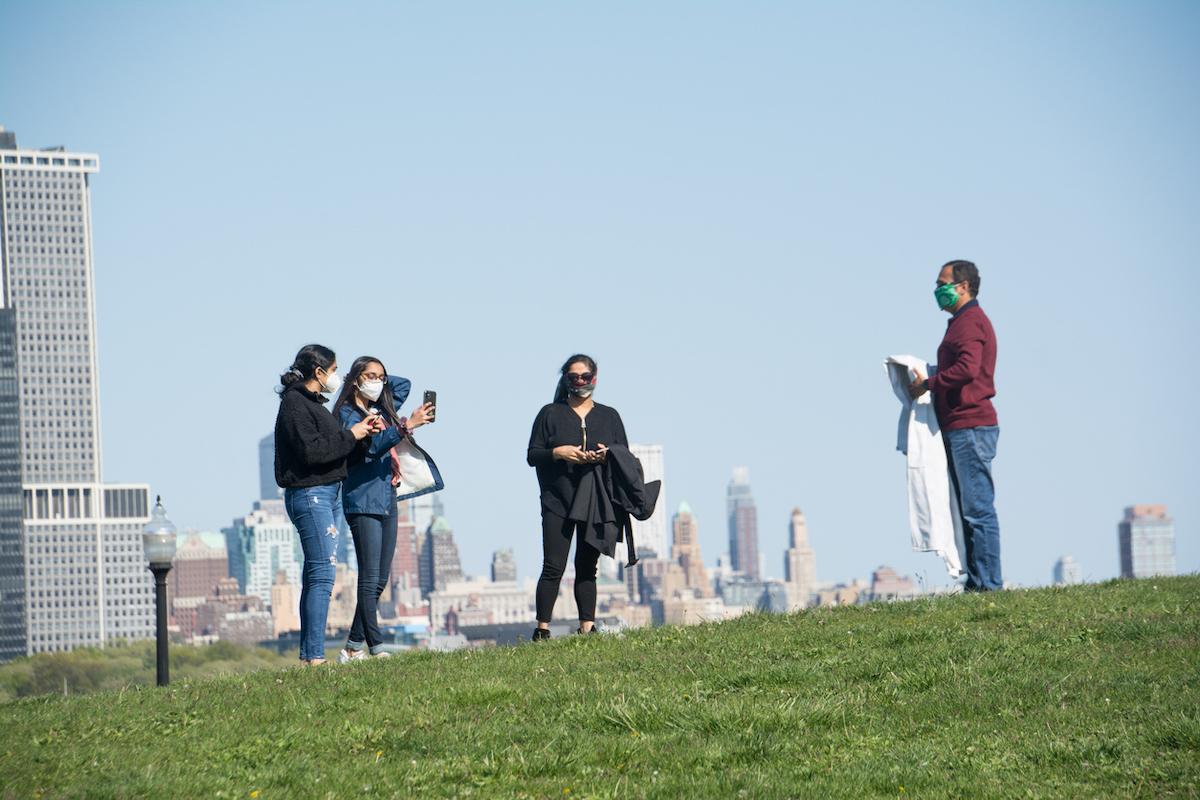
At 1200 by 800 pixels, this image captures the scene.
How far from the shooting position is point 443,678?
23.4 ft

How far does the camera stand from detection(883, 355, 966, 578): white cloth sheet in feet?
34.0

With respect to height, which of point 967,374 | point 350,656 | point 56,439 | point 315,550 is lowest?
point 350,656

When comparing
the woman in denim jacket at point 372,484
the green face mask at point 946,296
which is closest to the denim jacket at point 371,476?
the woman in denim jacket at point 372,484

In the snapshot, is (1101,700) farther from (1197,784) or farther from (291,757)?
(291,757)

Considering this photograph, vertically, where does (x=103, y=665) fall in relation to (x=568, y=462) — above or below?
below

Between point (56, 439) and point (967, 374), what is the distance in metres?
187

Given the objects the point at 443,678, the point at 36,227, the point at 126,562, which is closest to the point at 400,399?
the point at 443,678

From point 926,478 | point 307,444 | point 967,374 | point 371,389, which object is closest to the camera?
point 307,444

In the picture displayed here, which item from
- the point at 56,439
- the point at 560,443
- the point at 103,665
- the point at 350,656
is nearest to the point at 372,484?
the point at 350,656

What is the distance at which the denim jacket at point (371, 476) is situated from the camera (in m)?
9.14

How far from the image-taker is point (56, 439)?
178 m

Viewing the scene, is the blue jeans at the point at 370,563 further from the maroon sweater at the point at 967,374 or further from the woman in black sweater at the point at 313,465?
the maroon sweater at the point at 967,374

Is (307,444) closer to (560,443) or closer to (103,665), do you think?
(560,443)

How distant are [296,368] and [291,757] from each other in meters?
3.66
